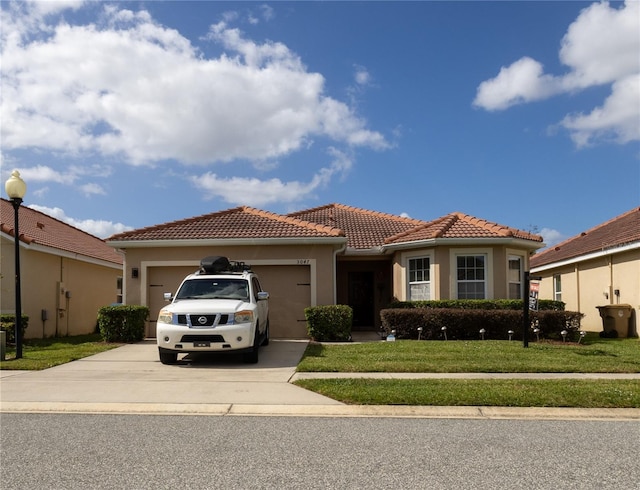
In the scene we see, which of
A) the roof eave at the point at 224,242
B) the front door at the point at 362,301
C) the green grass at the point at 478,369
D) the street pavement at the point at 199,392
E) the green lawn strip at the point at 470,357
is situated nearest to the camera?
the street pavement at the point at 199,392

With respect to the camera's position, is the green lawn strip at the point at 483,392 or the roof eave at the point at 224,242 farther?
the roof eave at the point at 224,242

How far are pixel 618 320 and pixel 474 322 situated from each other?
18.5 ft

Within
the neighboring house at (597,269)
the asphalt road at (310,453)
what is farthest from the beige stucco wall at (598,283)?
the asphalt road at (310,453)

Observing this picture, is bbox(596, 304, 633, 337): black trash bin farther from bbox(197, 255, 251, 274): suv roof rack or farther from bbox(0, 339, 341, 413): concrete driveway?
bbox(197, 255, 251, 274): suv roof rack

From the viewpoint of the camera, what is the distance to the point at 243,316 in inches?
401

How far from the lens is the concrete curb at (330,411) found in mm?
6694

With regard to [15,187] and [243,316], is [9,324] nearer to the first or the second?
[15,187]

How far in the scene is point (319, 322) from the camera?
14.2m

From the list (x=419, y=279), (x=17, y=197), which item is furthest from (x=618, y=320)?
(x=17, y=197)

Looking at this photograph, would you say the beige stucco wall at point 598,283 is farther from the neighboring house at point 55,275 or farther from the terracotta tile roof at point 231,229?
the neighboring house at point 55,275

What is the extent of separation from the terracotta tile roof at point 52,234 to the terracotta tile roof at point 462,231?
11.5 metres

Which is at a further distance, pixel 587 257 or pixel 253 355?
pixel 587 257

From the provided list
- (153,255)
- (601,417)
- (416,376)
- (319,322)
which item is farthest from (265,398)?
(153,255)

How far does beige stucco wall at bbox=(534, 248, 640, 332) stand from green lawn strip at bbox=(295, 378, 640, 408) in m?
9.48
